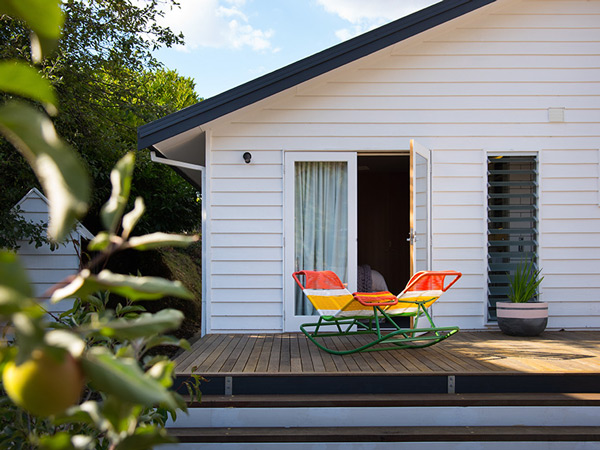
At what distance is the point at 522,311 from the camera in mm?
5355

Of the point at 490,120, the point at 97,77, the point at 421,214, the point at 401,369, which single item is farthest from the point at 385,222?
the point at 401,369

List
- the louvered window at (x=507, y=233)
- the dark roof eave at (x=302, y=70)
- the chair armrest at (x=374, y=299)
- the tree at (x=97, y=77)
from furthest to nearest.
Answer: the tree at (x=97, y=77) < the louvered window at (x=507, y=233) < the dark roof eave at (x=302, y=70) < the chair armrest at (x=374, y=299)

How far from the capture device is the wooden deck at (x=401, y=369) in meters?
3.65

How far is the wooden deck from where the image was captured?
365 cm

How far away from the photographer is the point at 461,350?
15.2 ft

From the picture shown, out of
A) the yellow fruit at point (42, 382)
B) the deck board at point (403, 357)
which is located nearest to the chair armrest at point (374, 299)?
the deck board at point (403, 357)

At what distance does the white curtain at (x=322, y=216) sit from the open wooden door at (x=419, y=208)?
738mm

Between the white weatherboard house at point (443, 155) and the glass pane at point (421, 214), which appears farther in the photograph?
the white weatherboard house at point (443, 155)

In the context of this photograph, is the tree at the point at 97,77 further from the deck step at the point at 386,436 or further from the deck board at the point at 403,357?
the deck step at the point at 386,436

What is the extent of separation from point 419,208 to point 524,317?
1.40m

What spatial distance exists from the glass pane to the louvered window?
76 cm

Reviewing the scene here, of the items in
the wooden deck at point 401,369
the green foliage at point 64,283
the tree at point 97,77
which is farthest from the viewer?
the tree at point 97,77

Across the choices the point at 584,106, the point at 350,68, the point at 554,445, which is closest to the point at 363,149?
the point at 350,68

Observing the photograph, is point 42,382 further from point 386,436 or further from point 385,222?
point 385,222
